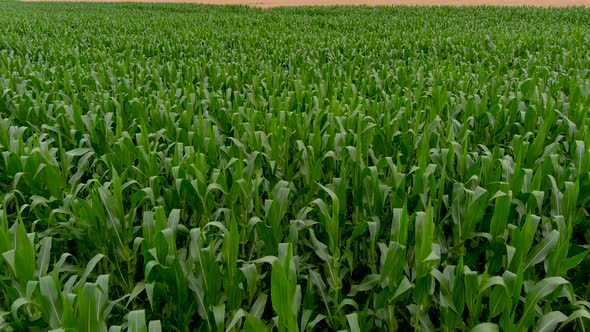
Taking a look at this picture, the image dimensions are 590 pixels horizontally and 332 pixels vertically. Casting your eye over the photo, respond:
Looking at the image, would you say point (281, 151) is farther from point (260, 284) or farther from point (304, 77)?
point (304, 77)

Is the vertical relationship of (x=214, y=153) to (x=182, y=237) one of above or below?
above

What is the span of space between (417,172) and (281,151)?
4.11 ft

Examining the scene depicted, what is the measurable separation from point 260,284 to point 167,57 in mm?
8175

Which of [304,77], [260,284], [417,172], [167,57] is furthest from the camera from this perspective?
[167,57]

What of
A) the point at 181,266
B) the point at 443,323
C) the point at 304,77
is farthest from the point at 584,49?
the point at 181,266

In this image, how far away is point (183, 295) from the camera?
2242 millimetres

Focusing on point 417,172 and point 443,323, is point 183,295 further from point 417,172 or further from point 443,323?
point 417,172

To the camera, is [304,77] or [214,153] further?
[304,77]

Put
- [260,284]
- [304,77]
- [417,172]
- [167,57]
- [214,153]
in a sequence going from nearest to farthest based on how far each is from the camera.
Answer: [260,284] → [417,172] → [214,153] → [304,77] → [167,57]

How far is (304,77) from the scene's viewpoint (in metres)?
6.61

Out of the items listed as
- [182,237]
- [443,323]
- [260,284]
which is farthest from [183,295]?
[443,323]

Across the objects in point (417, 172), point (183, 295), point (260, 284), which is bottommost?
point (260, 284)

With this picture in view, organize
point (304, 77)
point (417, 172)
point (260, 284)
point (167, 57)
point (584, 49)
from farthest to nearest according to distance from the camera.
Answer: point (167, 57) < point (584, 49) < point (304, 77) < point (417, 172) < point (260, 284)

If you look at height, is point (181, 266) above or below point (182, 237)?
above
